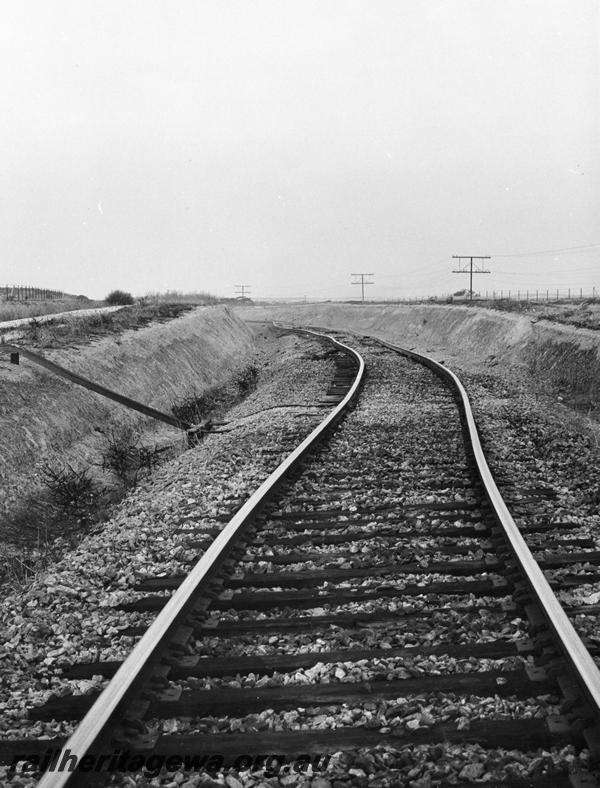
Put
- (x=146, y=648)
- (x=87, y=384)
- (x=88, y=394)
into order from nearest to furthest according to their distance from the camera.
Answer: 1. (x=146, y=648)
2. (x=87, y=384)
3. (x=88, y=394)

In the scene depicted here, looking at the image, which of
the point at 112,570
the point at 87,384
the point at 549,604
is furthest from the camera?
the point at 87,384

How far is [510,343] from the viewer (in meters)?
23.3

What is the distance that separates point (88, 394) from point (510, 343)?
1497cm

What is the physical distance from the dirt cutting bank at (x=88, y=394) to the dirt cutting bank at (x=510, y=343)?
7.89 metres

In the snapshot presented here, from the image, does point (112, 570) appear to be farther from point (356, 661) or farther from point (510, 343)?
point (510, 343)

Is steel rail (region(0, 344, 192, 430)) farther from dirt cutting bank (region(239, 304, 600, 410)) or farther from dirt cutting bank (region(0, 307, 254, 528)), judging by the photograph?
dirt cutting bank (region(239, 304, 600, 410))

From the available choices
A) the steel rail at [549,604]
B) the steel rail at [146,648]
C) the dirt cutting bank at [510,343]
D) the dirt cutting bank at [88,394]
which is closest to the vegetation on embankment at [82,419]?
the dirt cutting bank at [88,394]

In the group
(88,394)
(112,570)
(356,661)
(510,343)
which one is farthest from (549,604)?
(510,343)

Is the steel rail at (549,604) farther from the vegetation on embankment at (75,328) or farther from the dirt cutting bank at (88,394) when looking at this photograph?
the vegetation on embankment at (75,328)

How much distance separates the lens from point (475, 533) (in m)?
5.61

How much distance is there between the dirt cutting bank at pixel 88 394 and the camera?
1005 centimetres

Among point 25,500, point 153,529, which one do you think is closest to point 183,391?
point 25,500

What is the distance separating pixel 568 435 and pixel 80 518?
6.45 m

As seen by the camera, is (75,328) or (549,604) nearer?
(549,604)
